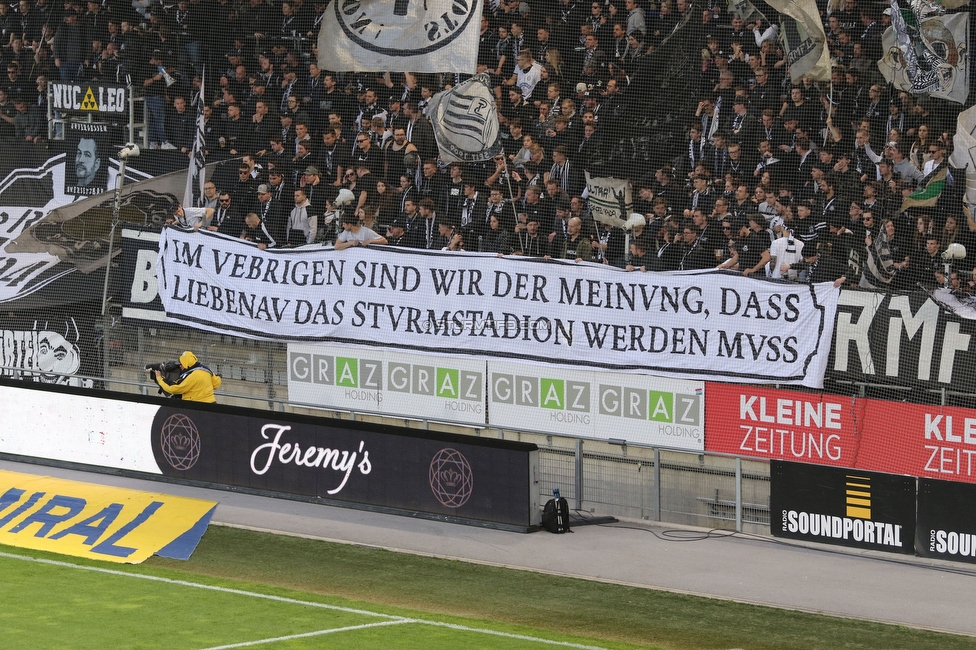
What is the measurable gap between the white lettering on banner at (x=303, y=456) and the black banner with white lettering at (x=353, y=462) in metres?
0.01

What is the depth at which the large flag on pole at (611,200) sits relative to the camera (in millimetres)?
16703

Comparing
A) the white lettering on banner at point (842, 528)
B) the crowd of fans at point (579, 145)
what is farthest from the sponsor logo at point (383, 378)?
the white lettering on banner at point (842, 528)

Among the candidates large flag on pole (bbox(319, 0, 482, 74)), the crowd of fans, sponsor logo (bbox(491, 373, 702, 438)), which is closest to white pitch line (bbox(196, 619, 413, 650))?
sponsor logo (bbox(491, 373, 702, 438))

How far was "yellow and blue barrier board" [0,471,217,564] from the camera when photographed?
13164 mm

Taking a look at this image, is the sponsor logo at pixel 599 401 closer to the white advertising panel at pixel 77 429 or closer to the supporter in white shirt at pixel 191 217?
the white advertising panel at pixel 77 429

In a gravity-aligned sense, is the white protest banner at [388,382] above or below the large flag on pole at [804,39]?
below

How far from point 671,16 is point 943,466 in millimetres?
7516

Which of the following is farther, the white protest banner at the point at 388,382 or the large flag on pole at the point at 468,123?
the large flag on pole at the point at 468,123

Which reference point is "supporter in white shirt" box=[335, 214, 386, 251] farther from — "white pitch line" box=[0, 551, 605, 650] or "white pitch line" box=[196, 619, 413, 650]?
Answer: "white pitch line" box=[196, 619, 413, 650]

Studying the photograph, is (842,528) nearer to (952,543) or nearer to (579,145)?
(952,543)

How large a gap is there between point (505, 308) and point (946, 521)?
5.86 m

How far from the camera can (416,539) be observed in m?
14.2

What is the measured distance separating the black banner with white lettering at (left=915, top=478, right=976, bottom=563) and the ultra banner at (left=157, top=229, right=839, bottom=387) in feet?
6.65

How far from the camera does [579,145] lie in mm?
17453
